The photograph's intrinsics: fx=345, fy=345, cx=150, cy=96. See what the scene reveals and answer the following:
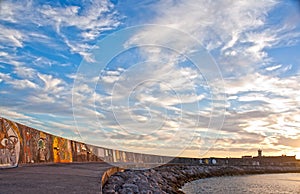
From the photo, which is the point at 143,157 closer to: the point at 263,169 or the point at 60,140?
the point at 60,140

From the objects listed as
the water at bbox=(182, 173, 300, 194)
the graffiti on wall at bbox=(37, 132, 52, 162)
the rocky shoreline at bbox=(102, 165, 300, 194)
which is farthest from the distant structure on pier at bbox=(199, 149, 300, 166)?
the graffiti on wall at bbox=(37, 132, 52, 162)

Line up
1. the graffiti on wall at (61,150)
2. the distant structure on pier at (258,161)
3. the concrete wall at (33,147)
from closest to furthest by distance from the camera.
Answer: the concrete wall at (33,147)
the graffiti on wall at (61,150)
the distant structure on pier at (258,161)

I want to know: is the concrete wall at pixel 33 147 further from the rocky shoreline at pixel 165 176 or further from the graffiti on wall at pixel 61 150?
the rocky shoreline at pixel 165 176

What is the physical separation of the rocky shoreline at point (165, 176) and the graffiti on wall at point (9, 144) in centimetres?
511

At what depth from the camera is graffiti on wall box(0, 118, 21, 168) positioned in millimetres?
16125

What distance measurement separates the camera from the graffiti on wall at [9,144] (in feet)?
52.9

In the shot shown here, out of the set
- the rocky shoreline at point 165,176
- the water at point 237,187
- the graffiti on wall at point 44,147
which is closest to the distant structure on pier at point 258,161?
the rocky shoreline at point 165,176

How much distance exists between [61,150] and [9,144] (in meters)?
8.94

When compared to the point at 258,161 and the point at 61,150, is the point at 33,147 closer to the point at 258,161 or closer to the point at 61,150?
the point at 61,150

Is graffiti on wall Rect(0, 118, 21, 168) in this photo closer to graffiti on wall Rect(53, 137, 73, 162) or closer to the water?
graffiti on wall Rect(53, 137, 73, 162)

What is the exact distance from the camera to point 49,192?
7.43 meters

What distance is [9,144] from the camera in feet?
56.2

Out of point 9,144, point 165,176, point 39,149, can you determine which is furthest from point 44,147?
point 165,176

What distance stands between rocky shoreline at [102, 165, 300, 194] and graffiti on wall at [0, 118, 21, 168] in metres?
5.11
